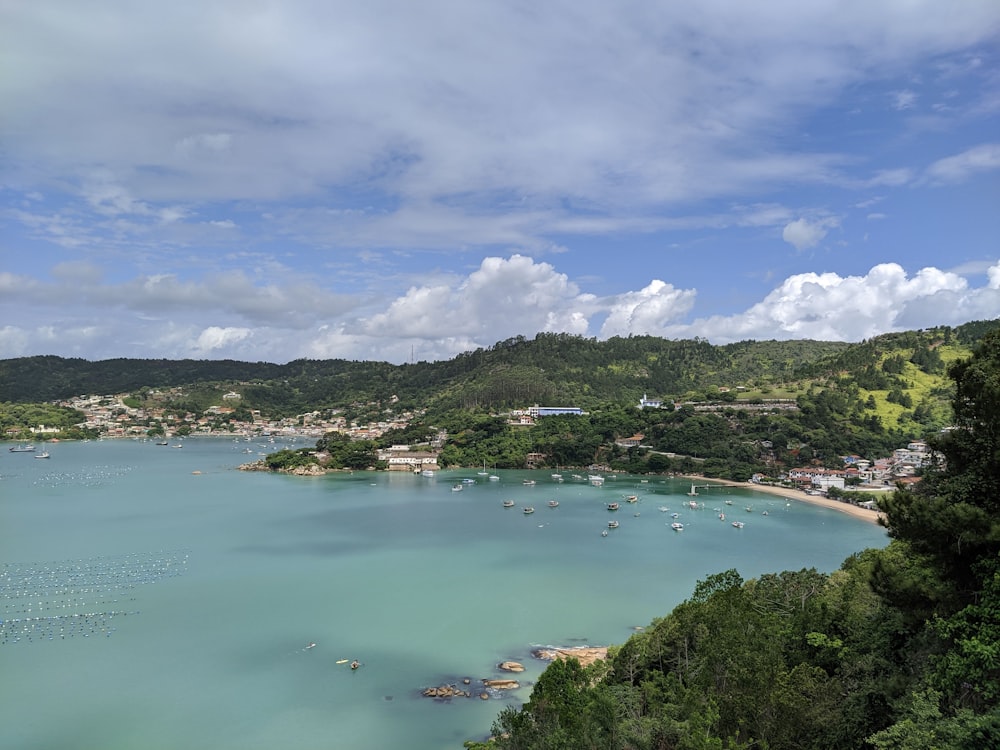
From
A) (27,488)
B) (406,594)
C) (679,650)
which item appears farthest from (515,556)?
(27,488)

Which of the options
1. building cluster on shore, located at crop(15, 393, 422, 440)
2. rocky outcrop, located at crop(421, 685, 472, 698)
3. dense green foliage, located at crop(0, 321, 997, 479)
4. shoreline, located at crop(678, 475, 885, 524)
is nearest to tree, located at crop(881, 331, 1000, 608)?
rocky outcrop, located at crop(421, 685, 472, 698)

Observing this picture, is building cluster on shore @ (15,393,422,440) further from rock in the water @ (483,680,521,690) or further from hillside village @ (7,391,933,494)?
rock in the water @ (483,680,521,690)

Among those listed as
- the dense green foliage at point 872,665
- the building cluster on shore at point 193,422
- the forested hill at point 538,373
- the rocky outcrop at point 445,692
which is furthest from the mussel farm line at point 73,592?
A: the building cluster on shore at point 193,422

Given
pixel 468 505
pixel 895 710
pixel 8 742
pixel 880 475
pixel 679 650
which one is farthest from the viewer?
pixel 880 475

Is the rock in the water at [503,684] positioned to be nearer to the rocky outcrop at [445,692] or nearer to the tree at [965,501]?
the rocky outcrop at [445,692]

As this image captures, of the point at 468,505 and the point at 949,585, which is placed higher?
the point at 949,585

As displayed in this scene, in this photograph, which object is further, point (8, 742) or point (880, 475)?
point (880, 475)

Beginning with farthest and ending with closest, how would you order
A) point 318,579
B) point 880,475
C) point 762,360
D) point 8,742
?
1. point 762,360
2. point 880,475
3. point 318,579
4. point 8,742

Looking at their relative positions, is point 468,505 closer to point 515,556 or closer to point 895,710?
point 515,556
